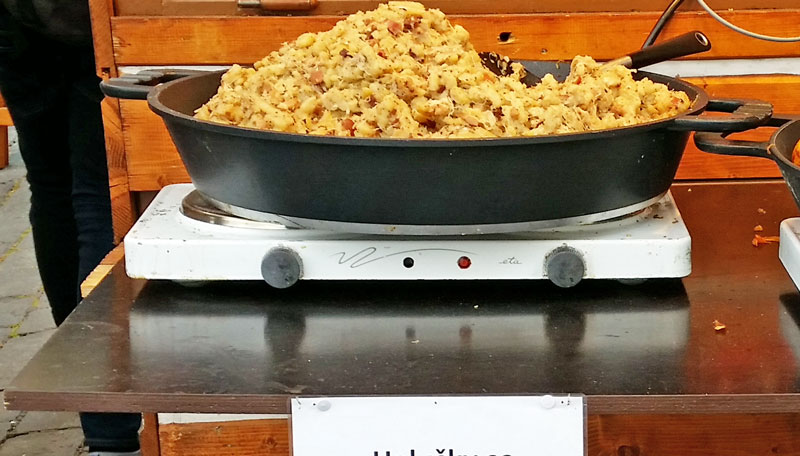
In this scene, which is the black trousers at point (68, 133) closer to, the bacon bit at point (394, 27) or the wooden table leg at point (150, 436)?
the wooden table leg at point (150, 436)

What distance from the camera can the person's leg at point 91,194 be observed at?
199 cm

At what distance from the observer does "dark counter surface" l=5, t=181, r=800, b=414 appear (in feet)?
2.97

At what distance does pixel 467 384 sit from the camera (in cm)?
93

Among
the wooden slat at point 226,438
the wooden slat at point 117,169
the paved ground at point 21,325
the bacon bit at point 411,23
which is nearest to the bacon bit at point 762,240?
the bacon bit at point 411,23

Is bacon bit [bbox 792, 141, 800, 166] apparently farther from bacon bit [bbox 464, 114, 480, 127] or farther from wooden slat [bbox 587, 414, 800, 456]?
wooden slat [bbox 587, 414, 800, 456]

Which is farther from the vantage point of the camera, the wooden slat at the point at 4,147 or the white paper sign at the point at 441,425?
the wooden slat at the point at 4,147

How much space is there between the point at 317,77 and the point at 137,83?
28cm

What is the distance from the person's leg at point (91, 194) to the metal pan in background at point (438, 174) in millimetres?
931

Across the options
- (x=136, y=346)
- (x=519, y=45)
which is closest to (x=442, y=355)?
(x=136, y=346)

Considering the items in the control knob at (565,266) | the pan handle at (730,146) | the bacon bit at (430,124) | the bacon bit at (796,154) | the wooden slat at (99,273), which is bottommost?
the wooden slat at (99,273)

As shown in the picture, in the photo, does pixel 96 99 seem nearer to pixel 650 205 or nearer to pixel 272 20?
pixel 272 20

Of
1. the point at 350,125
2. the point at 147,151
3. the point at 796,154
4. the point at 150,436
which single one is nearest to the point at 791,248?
the point at 796,154

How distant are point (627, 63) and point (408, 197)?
1.72 ft

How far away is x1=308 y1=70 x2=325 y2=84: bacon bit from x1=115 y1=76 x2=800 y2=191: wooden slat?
2.09ft
